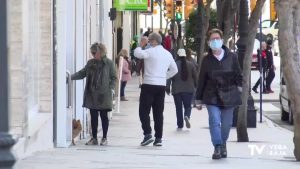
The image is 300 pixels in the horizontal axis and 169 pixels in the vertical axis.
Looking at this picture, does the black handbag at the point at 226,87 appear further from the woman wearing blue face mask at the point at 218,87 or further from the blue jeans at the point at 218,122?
the blue jeans at the point at 218,122

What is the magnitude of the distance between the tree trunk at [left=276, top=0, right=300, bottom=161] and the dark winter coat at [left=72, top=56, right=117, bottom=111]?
301 cm

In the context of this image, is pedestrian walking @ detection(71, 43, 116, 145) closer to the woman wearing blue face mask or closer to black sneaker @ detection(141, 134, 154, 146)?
black sneaker @ detection(141, 134, 154, 146)

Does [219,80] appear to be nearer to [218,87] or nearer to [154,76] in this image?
[218,87]

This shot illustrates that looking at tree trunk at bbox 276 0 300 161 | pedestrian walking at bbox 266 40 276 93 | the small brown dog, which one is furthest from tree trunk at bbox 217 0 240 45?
tree trunk at bbox 276 0 300 161

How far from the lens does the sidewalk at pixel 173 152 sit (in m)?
10.0

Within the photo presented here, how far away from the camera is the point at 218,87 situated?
10.8 m

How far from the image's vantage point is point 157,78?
12.9 metres

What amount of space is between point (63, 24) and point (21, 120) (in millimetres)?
3756

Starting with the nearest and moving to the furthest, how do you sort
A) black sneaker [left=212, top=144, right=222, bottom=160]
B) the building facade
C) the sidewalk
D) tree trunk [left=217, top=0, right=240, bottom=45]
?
the building facade, the sidewalk, black sneaker [left=212, top=144, right=222, bottom=160], tree trunk [left=217, top=0, right=240, bottom=45]

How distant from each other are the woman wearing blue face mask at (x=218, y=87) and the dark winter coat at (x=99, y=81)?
261cm

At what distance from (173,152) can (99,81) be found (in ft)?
5.62

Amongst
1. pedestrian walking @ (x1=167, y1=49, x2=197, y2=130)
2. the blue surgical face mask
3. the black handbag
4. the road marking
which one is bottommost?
the road marking

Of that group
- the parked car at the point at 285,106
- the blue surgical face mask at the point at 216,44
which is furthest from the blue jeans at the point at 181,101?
the blue surgical face mask at the point at 216,44

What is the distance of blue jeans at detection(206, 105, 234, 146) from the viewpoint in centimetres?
1079
